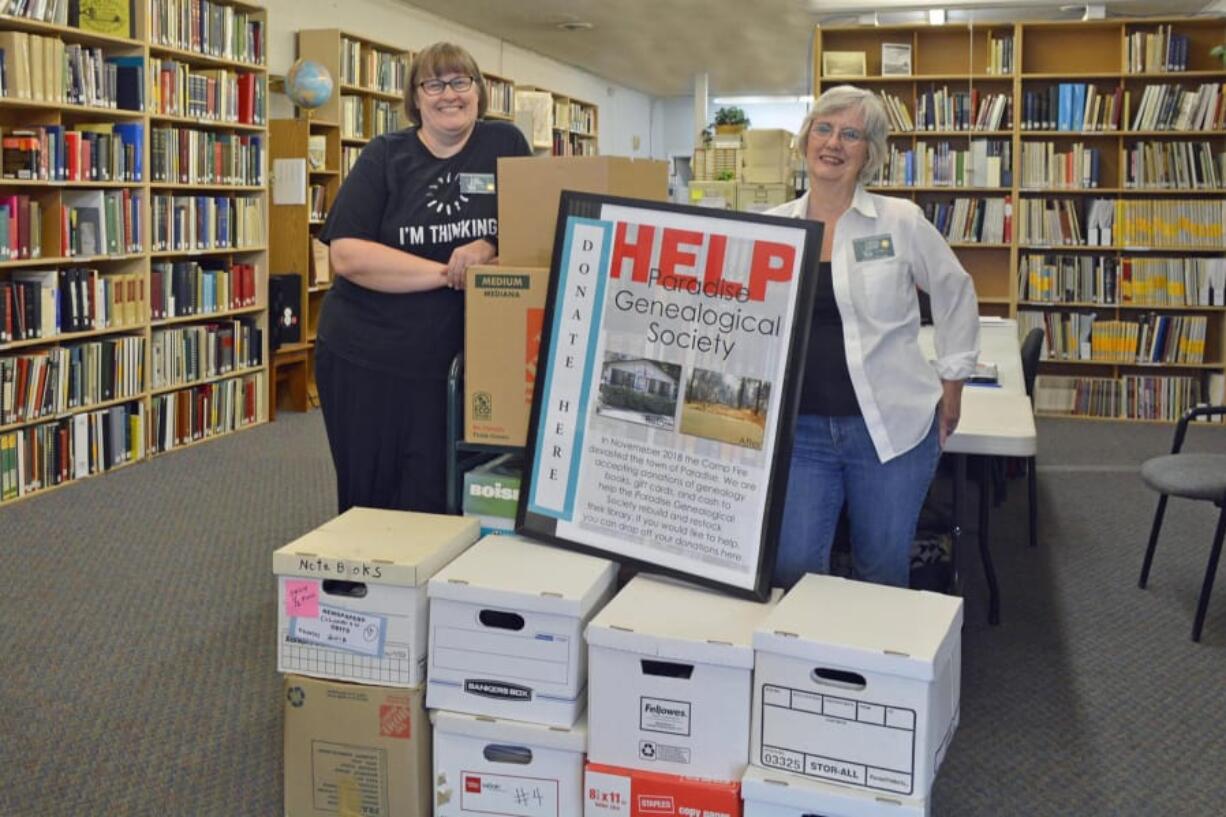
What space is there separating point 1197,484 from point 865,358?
1.84 m

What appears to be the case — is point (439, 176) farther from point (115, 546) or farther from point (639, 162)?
point (115, 546)

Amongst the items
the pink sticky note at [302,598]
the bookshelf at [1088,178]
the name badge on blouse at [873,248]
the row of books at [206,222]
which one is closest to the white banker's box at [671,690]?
the pink sticky note at [302,598]

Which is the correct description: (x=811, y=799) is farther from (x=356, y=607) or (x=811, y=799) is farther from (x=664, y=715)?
(x=356, y=607)

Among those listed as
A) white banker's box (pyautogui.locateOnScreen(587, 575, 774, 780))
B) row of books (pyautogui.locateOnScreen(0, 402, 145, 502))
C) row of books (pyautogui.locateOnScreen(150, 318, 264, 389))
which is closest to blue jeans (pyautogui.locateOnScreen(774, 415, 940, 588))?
white banker's box (pyautogui.locateOnScreen(587, 575, 774, 780))

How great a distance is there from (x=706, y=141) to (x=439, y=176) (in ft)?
21.6

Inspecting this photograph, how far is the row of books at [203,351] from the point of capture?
6.05 meters

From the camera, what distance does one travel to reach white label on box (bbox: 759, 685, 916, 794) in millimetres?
1848

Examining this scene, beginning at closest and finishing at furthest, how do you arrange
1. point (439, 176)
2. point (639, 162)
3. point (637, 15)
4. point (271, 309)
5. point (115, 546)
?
point (639, 162) < point (439, 176) < point (115, 546) < point (271, 309) < point (637, 15)

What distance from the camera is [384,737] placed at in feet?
7.13

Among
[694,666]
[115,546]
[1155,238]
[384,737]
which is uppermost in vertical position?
[1155,238]

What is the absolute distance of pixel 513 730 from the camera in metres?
2.08

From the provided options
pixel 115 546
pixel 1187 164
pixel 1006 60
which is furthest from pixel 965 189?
pixel 115 546

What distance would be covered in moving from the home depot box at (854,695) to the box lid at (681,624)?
54 mm

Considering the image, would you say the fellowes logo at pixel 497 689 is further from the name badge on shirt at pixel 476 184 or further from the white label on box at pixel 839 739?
the name badge on shirt at pixel 476 184
